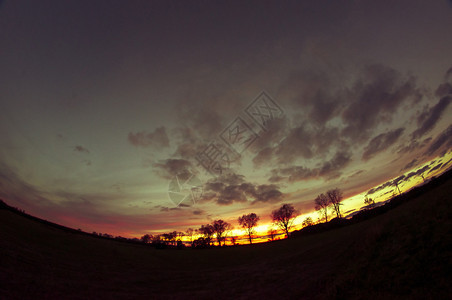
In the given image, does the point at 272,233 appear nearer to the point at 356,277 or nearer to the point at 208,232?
the point at 208,232

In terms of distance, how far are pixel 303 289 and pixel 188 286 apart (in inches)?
474

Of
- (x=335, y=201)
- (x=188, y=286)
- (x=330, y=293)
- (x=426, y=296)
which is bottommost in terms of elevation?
(x=188, y=286)

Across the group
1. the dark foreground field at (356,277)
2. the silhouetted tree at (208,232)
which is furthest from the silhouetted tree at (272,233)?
the dark foreground field at (356,277)

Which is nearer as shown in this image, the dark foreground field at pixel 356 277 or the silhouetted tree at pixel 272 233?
the dark foreground field at pixel 356 277

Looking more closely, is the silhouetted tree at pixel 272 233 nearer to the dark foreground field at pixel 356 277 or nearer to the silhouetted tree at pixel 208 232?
the silhouetted tree at pixel 208 232

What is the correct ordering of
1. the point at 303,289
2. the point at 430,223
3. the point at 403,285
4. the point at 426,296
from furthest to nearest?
the point at 303,289
the point at 430,223
the point at 403,285
the point at 426,296

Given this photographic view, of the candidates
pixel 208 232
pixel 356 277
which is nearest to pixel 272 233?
pixel 208 232

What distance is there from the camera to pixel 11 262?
14977mm

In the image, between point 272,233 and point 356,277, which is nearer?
point 356,277

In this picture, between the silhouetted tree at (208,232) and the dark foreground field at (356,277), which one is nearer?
the dark foreground field at (356,277)

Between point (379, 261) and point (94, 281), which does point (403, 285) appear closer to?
point (379, 261)

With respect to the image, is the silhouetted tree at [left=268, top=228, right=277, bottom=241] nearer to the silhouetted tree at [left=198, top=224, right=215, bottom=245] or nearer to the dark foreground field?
the silhouetted tree at [left=198, top=224, right=215, bottom=245]

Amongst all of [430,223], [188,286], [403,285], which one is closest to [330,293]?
[403,285]

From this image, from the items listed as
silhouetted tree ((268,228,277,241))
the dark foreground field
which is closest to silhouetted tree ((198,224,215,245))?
silhouetted tree ((268,228,277,241))
